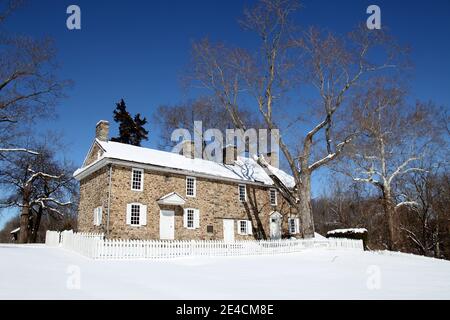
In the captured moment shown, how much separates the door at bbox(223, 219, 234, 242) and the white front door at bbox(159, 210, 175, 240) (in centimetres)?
440

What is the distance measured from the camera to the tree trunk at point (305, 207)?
70.5ft

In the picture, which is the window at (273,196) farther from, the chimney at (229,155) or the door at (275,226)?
the chimney at (229,155)

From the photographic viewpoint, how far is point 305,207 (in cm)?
2166

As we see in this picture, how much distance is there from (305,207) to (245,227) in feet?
22.1

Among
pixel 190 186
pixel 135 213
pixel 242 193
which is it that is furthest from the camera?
pixel 242 193

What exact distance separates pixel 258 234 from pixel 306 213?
7079 mm

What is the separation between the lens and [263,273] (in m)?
10.8

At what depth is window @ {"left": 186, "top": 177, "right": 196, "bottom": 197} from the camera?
24234mm

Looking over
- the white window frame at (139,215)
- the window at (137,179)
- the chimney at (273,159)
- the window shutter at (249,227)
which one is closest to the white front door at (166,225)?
the white window frame at (139,215)

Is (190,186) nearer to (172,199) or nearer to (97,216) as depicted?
(172,199)

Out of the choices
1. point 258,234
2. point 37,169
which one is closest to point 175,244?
point 258,234

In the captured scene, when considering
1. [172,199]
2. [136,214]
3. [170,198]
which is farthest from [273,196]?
[136,214]

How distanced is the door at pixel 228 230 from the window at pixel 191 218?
2.47 metres

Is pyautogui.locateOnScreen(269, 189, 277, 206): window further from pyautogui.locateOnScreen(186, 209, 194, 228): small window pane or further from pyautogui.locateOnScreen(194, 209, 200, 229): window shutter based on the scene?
pyautogui.locateOnScreen(186, 209, 194, 228): small window pane
